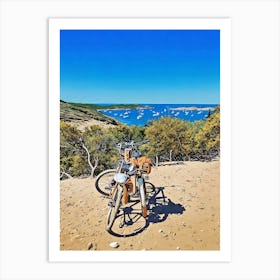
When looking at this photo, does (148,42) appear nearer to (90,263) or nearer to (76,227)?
(76,227)

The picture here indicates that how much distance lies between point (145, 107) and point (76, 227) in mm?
1376

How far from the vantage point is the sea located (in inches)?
135

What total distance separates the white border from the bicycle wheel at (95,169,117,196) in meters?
0.41

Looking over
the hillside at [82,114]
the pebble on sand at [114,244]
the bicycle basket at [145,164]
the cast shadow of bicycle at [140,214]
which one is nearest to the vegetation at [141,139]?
the hillside at [82,114]

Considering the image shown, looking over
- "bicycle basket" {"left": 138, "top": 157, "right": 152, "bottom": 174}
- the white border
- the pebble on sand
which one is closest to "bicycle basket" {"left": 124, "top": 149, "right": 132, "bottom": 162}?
"bicycle basket" {"left": 138, "top": 157, "right": 152, "bottom": 174}

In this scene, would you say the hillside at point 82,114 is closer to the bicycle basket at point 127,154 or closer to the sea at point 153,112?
the sea at point 153,112

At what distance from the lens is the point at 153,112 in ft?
11.4

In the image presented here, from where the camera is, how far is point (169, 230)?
3.28 metres

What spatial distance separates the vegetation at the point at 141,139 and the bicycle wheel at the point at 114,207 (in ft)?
1.27
